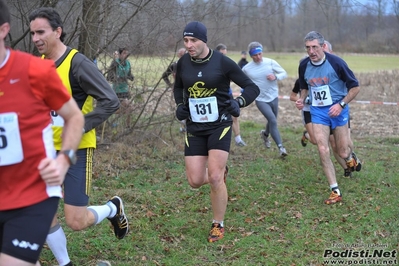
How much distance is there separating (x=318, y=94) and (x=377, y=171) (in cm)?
242

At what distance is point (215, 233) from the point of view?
582 cm

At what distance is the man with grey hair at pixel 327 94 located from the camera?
281 inches

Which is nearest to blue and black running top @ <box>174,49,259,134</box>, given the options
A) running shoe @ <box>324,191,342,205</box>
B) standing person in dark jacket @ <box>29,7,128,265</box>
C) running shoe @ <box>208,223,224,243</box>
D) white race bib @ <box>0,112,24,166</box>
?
running shoe @ <box>208,223,224,243</box>

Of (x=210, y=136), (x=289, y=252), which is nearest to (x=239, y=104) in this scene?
(x=210, y=136)

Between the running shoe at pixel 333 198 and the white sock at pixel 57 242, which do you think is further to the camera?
the running shoe at pixel 333 198

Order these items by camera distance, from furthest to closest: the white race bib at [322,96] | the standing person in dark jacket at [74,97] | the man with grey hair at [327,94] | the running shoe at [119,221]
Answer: the white race bib at [322,96] → the man with grey hair at [327,94] → the running shoe at [119,221] → the standing person in dark jacket at [74,97]

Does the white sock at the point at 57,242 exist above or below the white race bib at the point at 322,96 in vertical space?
below

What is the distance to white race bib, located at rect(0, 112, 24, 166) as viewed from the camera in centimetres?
295

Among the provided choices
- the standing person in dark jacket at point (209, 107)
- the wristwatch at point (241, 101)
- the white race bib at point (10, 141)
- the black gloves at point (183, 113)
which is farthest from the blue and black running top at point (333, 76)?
the white race bib at point (10, 141)

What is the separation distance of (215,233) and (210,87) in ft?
5.04

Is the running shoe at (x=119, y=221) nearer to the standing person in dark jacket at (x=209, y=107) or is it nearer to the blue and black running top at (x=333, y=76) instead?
the standing person in dark jacket at (x=209, y=107)

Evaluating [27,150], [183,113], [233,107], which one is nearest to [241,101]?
[233,107]

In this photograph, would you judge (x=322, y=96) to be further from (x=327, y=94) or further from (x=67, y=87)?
(x=67, y=87)


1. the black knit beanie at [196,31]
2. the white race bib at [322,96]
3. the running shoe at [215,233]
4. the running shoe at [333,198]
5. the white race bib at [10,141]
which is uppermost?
the black knit beanie at [196,31]
